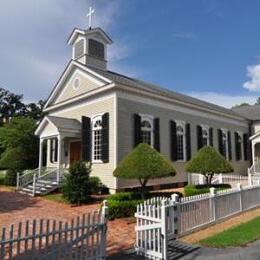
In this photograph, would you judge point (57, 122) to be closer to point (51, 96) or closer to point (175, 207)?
point (51, 96)

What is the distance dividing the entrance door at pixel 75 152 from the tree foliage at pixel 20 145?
4556 millimetres

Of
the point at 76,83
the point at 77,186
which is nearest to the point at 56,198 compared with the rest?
the point at 77,186

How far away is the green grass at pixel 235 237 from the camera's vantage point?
26.5 feet

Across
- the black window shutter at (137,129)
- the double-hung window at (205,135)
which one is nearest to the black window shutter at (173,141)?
the black window shutter at (137,129)

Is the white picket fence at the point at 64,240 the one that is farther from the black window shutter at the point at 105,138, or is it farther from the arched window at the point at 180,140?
the arched window at the point at 180,140

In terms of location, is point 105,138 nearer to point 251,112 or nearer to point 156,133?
point 156,133

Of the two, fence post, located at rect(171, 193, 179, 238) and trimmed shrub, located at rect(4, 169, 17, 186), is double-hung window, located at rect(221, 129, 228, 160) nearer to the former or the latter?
trimmed shrub, located at rect(4, 169, 17, 186)

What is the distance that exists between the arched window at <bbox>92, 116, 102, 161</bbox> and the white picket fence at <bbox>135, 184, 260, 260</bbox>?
8372 millimetres

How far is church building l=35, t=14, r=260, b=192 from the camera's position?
17.9 metres

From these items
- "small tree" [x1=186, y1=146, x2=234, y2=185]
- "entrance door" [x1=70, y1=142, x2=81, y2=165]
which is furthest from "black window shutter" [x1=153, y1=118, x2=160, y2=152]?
"entrance door" [x1=70, y1=142, x2=81, y2=165]

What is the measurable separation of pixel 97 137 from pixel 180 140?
6.34m

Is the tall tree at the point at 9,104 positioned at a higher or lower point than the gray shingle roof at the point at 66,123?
higher

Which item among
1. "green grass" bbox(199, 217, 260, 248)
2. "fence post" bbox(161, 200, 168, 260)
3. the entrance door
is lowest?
"green grass" bbox(199, 217, 260, 248)

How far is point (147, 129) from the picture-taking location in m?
19.7
